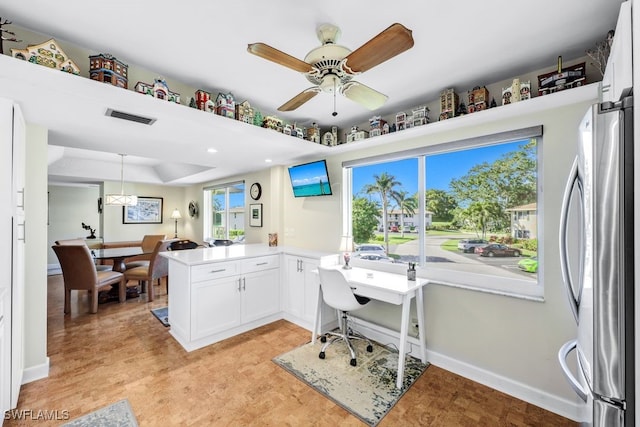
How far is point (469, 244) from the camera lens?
8.04 feet

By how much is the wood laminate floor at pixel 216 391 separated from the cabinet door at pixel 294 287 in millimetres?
450

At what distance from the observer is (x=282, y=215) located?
4141 mm

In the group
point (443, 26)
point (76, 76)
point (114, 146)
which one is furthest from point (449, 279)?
point (114, 146)

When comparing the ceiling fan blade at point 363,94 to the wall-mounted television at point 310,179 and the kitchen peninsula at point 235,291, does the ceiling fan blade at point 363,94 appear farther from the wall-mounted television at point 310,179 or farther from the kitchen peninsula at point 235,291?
the kitchen peninsula at point 235,291

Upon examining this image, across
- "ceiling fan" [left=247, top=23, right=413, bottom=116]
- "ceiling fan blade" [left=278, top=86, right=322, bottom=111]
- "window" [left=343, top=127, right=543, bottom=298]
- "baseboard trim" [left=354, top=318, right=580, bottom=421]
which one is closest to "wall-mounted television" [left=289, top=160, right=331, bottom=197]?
"window" [left=343, top=127, right=543, bottom=298]

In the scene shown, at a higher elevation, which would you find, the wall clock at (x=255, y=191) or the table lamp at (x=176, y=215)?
the wall clock at (x=255, y=191)

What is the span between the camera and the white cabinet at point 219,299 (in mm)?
2740

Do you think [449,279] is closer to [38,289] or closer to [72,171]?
[38,289]

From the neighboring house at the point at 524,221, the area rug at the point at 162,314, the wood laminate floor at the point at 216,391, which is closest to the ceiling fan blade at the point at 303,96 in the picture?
the neighboring house at the point at 524,221

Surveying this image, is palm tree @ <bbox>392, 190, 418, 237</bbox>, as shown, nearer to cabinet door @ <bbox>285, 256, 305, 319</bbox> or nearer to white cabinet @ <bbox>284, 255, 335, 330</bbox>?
white cabinet @ <bbox>284, 255, 335, 330</bbox>

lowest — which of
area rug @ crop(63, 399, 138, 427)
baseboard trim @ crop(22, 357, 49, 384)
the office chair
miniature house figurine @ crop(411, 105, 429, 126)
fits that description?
area rug @ crop(63, 399, 138, 427)

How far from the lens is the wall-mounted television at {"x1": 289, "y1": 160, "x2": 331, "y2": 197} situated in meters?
3.39

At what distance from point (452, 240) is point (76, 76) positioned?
124 inches

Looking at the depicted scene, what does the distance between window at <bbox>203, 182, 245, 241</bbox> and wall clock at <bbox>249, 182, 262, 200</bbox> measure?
43cm
